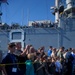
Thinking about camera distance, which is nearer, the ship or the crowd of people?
the crowd of people

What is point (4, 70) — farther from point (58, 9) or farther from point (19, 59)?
point (58, 9)

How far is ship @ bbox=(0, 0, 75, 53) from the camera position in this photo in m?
36.2

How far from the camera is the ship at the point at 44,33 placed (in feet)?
119

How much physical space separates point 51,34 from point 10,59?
95.4ft

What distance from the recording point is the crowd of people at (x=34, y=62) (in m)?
7.80

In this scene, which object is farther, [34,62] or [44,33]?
[44,33]

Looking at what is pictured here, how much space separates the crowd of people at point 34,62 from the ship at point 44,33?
20.3 metres

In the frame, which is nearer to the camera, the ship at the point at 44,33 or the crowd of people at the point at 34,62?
the crowd of people at the point at 34,62

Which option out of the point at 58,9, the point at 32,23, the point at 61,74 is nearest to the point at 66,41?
the point at 32,23

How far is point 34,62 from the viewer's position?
35.1 ft

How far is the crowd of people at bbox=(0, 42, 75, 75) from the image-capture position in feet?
25.6

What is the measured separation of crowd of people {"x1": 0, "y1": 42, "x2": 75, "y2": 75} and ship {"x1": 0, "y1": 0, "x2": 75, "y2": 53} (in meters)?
20.3

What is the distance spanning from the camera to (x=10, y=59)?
7.79 m

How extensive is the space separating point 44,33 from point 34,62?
1036 inches
